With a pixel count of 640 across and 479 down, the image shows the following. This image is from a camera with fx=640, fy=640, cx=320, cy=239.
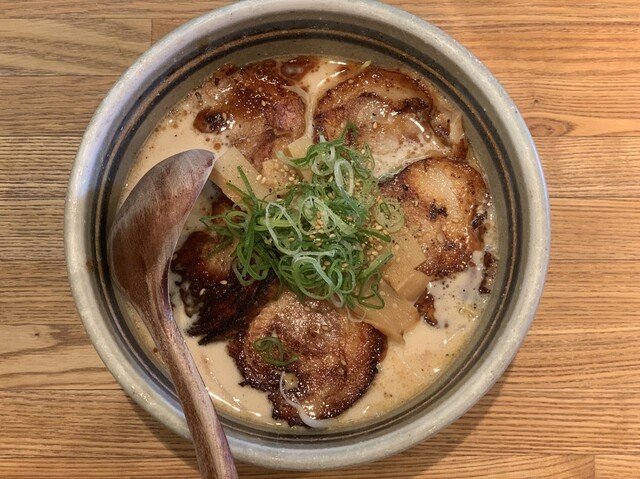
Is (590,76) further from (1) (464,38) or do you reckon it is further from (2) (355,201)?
(2) (355,201)

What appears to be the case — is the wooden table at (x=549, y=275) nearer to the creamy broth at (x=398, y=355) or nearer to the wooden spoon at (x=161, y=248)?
the creamy broth at (x=398, y=355)

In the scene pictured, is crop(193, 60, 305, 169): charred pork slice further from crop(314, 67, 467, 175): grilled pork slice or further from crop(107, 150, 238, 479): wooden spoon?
crop(107, 150, 238, 479): wooden spoon

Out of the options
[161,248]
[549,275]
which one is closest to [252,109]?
[161,248]

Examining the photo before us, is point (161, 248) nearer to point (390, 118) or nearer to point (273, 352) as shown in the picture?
point (273, 352)

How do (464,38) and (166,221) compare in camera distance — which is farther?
(464,38)

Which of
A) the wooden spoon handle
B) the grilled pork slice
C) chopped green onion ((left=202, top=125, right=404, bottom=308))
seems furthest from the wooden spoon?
the grilled pork slice

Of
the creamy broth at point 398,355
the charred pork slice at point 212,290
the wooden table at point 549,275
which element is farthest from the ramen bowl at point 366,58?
the wooden table at point 549,275

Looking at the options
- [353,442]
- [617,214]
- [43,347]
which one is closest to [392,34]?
[617,214]
